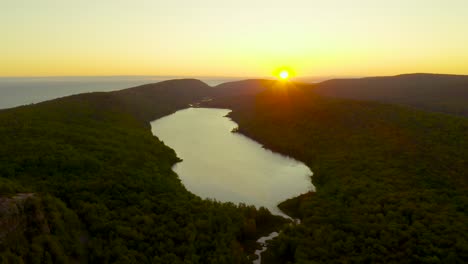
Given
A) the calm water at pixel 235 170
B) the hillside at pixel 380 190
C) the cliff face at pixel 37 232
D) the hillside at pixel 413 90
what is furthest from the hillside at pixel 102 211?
the hillside at pixel 413 90

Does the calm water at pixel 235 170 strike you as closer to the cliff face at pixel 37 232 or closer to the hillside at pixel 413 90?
the cliff face at pixel 37 232

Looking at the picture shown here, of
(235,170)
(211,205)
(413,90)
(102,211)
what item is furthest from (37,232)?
(413,90)

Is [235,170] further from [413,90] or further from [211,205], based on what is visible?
[413,90]

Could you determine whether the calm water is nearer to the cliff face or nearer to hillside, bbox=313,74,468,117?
the cliff face

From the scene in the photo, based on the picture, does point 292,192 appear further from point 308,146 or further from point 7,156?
point 7,156

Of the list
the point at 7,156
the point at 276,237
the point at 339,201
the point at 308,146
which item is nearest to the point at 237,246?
the point at 276,237
